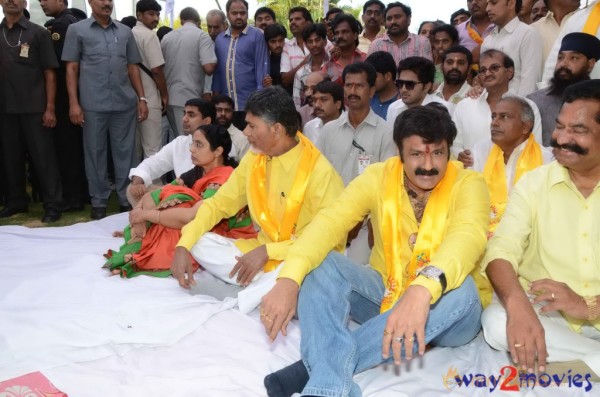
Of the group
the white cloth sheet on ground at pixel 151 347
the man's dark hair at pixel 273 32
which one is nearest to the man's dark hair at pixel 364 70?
the white cloth sheet on ground at pixel 151 347

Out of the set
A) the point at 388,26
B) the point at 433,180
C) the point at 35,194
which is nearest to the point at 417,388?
the point at 433,180

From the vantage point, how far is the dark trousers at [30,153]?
5.82 meters

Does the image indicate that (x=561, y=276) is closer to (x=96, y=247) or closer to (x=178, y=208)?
(x=178, y=208)

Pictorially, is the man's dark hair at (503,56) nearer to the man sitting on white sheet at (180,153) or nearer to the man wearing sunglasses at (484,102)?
the man wearing sunglasses at (484,102)

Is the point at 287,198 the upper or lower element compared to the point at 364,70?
lower

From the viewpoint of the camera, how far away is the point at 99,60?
583 cm

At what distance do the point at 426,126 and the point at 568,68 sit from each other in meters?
1.98

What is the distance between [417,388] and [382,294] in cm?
47

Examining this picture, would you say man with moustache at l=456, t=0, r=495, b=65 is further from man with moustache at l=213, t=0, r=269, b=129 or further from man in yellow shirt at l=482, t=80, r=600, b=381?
man in yellow shirt at l=482, t=80, r=600, b=381

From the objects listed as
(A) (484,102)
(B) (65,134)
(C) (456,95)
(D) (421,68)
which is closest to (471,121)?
(A) (484,102)

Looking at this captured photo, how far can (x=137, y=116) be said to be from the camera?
21.0 ft

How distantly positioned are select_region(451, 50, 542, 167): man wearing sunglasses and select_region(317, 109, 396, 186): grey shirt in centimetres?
54

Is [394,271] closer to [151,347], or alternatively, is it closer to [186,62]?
[151,347]

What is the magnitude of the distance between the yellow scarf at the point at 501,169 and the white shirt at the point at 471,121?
395 mm
